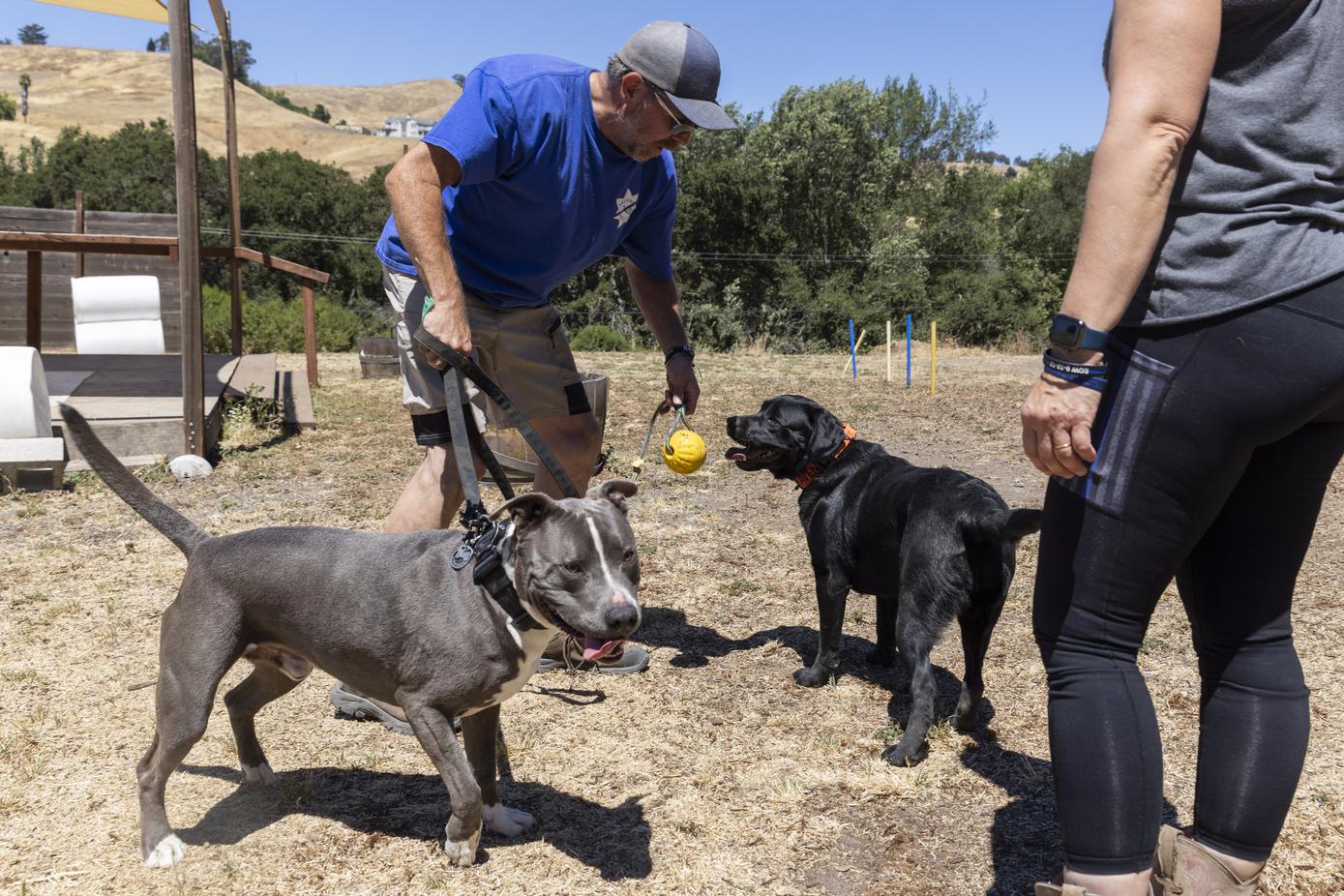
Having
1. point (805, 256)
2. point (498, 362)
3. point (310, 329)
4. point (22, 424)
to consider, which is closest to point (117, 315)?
point (310, 329)

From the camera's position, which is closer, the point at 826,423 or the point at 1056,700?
the point at 1056,700

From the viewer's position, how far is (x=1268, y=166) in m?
1.63

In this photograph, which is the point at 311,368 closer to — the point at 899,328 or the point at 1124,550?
the point at 1124,550

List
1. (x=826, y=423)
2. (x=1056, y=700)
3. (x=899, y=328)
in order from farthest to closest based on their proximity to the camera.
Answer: (x=899, y=328) → (x=826, y=423) → (x=1056, y=700)

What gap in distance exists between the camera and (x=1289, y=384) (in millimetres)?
1604

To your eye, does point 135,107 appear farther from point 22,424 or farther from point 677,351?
point 677,351

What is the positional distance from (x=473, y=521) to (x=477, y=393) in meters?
1.11

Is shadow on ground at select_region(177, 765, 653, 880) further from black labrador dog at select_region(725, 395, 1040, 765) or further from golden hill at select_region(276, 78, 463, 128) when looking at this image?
golden hill at select_region(276, 78, 463, 128)

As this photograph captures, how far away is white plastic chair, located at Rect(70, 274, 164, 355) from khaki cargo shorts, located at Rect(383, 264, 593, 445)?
8578 mm

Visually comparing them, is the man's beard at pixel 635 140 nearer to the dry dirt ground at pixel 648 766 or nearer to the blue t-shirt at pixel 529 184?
the blue t-shirt at pixel 529 184

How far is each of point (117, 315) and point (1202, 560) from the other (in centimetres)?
1140

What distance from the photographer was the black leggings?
1.62m

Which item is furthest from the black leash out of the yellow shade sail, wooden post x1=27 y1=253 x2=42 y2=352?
the yellow shade sail

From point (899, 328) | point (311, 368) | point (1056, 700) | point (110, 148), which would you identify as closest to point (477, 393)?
point (1056, 700)
